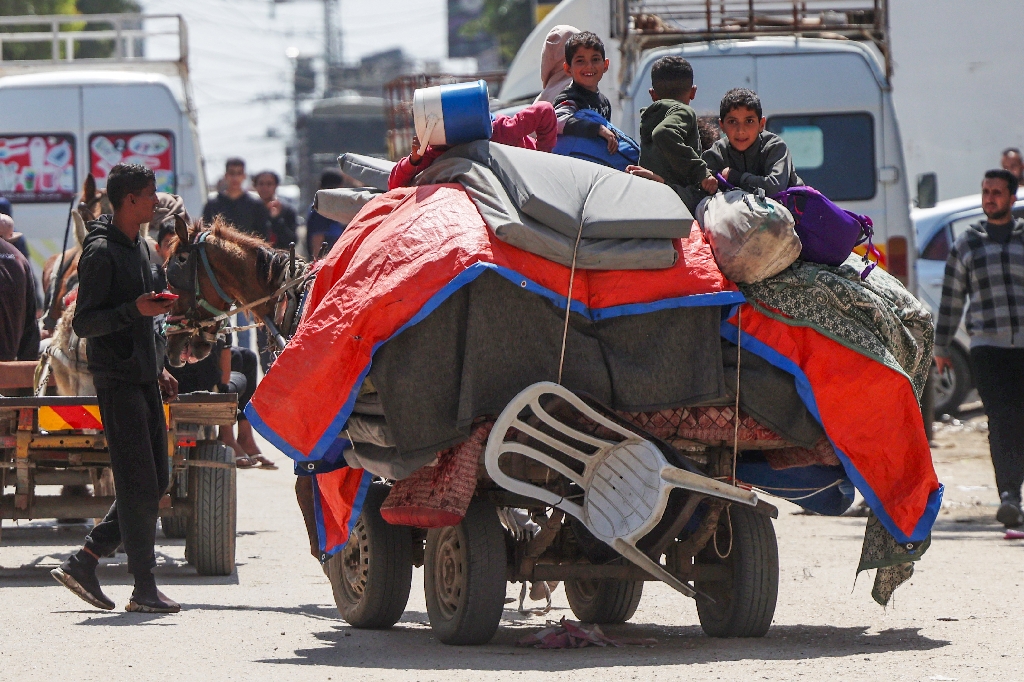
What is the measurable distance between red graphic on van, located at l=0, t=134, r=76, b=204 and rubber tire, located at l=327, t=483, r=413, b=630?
30.8 feet

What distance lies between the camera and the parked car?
613 inches

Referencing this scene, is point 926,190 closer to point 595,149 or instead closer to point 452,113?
point 595,149

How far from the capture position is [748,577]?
254 inches

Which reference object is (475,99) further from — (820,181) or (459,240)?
(820,181)

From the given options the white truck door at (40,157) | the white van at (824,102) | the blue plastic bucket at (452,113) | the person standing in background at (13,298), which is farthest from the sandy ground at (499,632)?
the white truck door at (40,157)

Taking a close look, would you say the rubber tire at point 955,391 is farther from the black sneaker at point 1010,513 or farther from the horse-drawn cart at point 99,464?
the horse-drawn cart at point 99,464

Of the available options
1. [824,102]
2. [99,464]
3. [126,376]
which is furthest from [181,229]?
[824,102]

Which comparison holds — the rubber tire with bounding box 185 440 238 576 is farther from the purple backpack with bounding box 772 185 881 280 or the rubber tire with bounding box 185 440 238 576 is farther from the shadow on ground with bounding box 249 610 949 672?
the purple backpack with bounding box 772 185 881 280

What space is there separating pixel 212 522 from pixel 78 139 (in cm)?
782

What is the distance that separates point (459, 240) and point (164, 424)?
211cm

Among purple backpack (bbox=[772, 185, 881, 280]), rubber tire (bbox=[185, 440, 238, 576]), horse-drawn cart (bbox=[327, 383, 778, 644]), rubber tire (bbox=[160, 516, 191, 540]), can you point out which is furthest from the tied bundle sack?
rubber tire (bbox=[160, 516, 191, 540])

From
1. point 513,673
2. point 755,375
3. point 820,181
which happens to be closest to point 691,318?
point 755,375

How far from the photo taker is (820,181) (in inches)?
479

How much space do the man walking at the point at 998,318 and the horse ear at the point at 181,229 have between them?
462 cm
